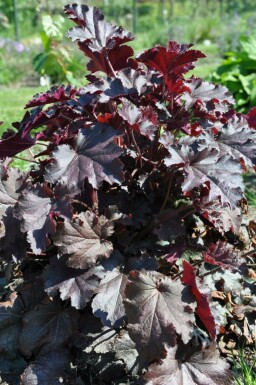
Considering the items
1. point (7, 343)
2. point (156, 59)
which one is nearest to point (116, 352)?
point (7, 343)

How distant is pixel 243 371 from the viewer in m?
2.08

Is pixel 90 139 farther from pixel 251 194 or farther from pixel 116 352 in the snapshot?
pixel 251 194

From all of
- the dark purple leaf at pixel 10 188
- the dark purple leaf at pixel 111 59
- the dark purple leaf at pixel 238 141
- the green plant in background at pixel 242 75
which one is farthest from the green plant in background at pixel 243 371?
the green plant in background at pixel 242 75

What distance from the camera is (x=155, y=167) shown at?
7.50 feet

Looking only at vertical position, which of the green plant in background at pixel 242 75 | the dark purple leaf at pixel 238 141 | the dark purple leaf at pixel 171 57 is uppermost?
the dark purple leaf at pixel 171 57

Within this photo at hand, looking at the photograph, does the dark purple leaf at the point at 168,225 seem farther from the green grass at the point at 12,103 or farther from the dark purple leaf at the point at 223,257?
the green grass at the point at 12,103

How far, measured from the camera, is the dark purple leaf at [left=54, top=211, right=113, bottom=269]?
6.49 feet

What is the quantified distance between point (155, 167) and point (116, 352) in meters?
0.77

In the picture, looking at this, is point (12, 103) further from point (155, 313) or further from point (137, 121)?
point (155, 313)

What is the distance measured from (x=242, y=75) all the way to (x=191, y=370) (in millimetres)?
4405

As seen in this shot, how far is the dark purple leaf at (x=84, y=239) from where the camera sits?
198 cm

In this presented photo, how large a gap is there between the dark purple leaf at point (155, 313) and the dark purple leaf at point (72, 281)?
0.59 ft

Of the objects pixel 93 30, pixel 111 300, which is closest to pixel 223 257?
pixel 111 300

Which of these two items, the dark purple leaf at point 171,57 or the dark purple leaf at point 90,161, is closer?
the dark purple leaf at point 90,161
